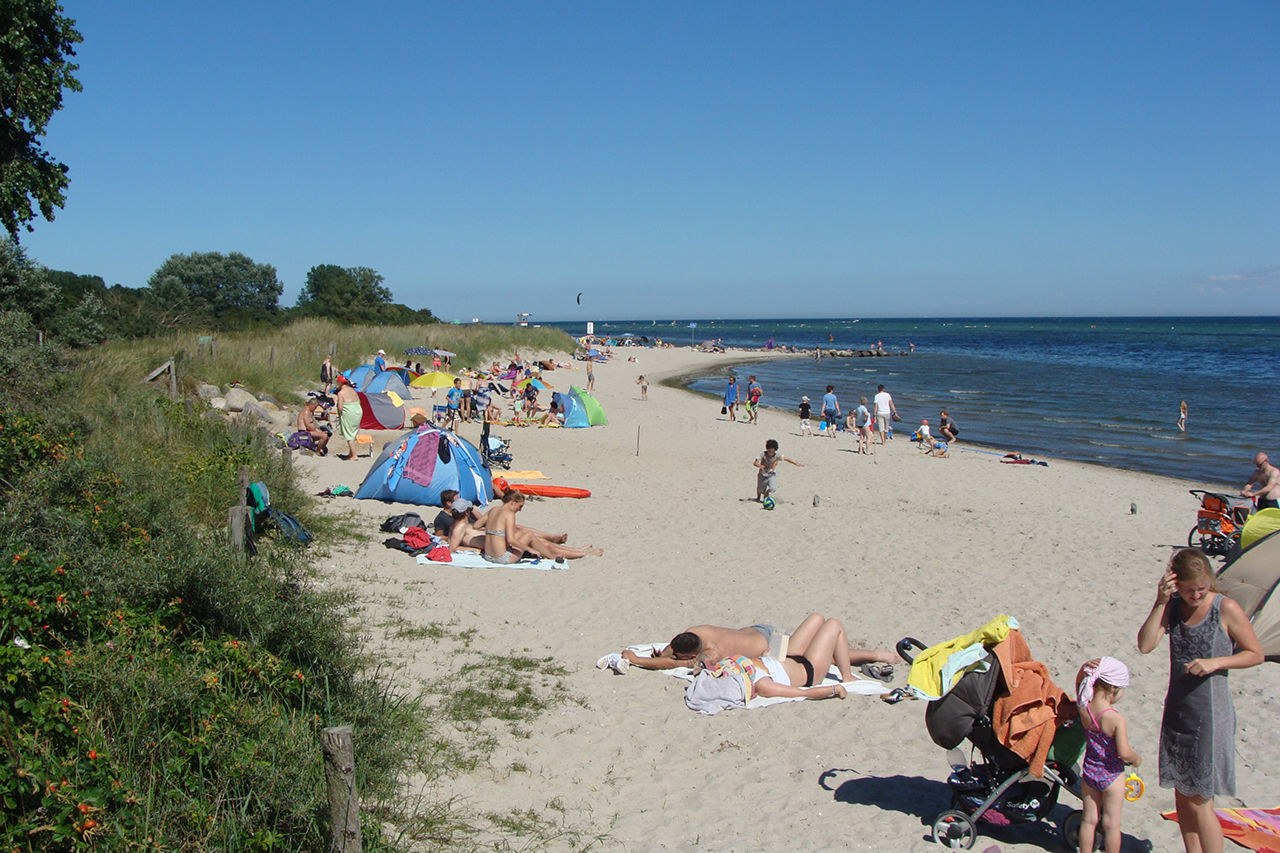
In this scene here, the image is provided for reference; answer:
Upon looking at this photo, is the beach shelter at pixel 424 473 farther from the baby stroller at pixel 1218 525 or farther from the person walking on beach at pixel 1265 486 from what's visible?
the person walking on beach at pixel 1265 486

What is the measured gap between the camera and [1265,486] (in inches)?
433

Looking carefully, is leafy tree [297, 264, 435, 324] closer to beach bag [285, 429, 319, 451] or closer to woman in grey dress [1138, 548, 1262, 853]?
beach bag [285, 429, 319, 451]

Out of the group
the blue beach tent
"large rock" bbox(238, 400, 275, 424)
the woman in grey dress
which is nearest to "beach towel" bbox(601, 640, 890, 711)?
the woman in grey dress

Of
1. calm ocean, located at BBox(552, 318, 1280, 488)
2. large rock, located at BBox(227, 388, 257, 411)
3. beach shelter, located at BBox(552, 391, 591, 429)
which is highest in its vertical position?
large rock, located at BBox(227, 388, 257, 411)

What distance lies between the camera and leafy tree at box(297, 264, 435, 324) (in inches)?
1914

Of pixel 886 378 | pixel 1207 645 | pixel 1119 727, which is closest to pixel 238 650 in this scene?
pixel 1119 727

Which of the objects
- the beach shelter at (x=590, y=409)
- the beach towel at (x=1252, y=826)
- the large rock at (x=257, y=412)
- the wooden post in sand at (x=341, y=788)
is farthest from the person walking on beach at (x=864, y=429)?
the wooden post in sand at (x=341, y=788)

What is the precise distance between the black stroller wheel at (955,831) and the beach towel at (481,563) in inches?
223

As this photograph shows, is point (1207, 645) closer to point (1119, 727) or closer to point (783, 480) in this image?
point (1119, 727)

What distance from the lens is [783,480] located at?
1588cm

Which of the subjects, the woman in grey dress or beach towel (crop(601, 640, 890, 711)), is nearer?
the woman in grey dress

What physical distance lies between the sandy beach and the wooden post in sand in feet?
3.74

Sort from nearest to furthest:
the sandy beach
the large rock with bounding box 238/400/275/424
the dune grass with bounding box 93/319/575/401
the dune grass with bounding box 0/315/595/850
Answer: the dune grass with bounding box 0/315/595/850, the sandy beach, the large rock with bounding box 238/400/275/424, the dune grass with bounding box 93/319/575/401

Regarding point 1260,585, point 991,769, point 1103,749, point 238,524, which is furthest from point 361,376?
point 1103,749
